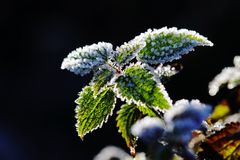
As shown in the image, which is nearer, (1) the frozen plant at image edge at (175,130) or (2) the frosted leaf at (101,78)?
(1) the frozen plant at image edge at (175,130)

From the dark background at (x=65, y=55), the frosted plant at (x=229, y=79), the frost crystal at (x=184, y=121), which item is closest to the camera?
the frost crystal at (x=184, y=121)

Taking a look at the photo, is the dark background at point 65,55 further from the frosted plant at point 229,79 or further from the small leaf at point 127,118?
the frosted plant at point 229,79

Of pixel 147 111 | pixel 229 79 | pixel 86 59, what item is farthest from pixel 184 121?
pixel 86 59

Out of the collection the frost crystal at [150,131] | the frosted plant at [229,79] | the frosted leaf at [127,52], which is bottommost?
the frost crystal at [150,131]

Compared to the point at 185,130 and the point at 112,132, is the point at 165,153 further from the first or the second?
the point at 112,132

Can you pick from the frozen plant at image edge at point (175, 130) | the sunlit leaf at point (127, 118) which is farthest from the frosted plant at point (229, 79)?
the sunlit leaf at point (127, 118)

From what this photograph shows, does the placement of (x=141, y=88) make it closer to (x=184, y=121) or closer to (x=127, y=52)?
(x=127, y=52)
